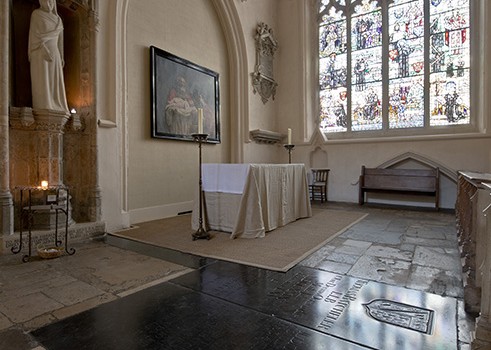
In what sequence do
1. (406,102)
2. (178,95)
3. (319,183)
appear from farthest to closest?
(319,183) → (406,102) → (178,95)

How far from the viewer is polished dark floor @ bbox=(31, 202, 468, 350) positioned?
1.39m

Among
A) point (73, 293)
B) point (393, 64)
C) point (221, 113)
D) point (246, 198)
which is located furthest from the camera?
point (393, 64)

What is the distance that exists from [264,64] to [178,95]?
3049 mm

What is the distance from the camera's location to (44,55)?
A: 3174mm

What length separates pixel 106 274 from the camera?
2279mm

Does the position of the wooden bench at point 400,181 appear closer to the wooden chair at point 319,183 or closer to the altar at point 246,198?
the wooden chair at point 319,183

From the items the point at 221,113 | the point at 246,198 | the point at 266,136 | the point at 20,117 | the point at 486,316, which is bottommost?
the point at 486,316

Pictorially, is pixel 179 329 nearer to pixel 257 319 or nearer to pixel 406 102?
pixel 257 319

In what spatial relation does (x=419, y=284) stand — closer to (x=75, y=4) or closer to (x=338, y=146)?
(x=75, y=4)

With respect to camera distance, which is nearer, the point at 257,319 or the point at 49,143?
the point at 257,319

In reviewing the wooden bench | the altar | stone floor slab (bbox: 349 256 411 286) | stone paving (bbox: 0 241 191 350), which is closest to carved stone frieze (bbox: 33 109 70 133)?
stone paving (bbox: 0 241 191 350)

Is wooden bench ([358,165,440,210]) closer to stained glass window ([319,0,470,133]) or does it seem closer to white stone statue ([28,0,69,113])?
stained glass window ([319,0,470,133])

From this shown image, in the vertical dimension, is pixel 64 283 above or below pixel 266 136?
below

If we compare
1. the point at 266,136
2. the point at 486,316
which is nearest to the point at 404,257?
the point at 486,316
